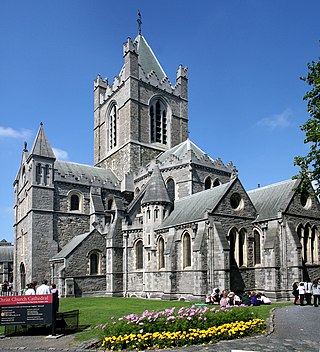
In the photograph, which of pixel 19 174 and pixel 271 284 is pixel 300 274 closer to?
pixel 271 284

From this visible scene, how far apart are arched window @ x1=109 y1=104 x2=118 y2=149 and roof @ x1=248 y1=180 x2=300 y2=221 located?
23.6 m

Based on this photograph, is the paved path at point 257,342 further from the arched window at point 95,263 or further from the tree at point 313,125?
the arched window at point 95,263

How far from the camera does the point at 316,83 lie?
2231 cm

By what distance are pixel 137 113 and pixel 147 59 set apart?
9729 mm

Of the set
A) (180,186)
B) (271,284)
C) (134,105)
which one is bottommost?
(271,284)

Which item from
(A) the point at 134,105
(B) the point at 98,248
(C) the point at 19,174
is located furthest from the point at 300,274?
(C) the point at 19,174

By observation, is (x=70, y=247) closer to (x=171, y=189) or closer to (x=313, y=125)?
(x=171, y=189)

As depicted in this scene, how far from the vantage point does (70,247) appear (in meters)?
36.7

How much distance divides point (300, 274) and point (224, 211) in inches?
265

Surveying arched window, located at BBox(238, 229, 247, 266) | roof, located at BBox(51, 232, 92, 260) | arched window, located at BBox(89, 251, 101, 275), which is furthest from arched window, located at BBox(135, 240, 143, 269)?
arched window, located at BBox(238, 229, 247, 266)

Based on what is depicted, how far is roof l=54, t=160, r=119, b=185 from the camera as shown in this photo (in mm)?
43144

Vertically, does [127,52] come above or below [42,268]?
above

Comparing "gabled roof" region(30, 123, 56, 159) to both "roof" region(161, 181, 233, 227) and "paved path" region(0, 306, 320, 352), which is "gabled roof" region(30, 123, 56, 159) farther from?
"paved path" region(0, 306, 320, 352)

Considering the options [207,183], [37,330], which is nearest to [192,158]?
[207,183]
